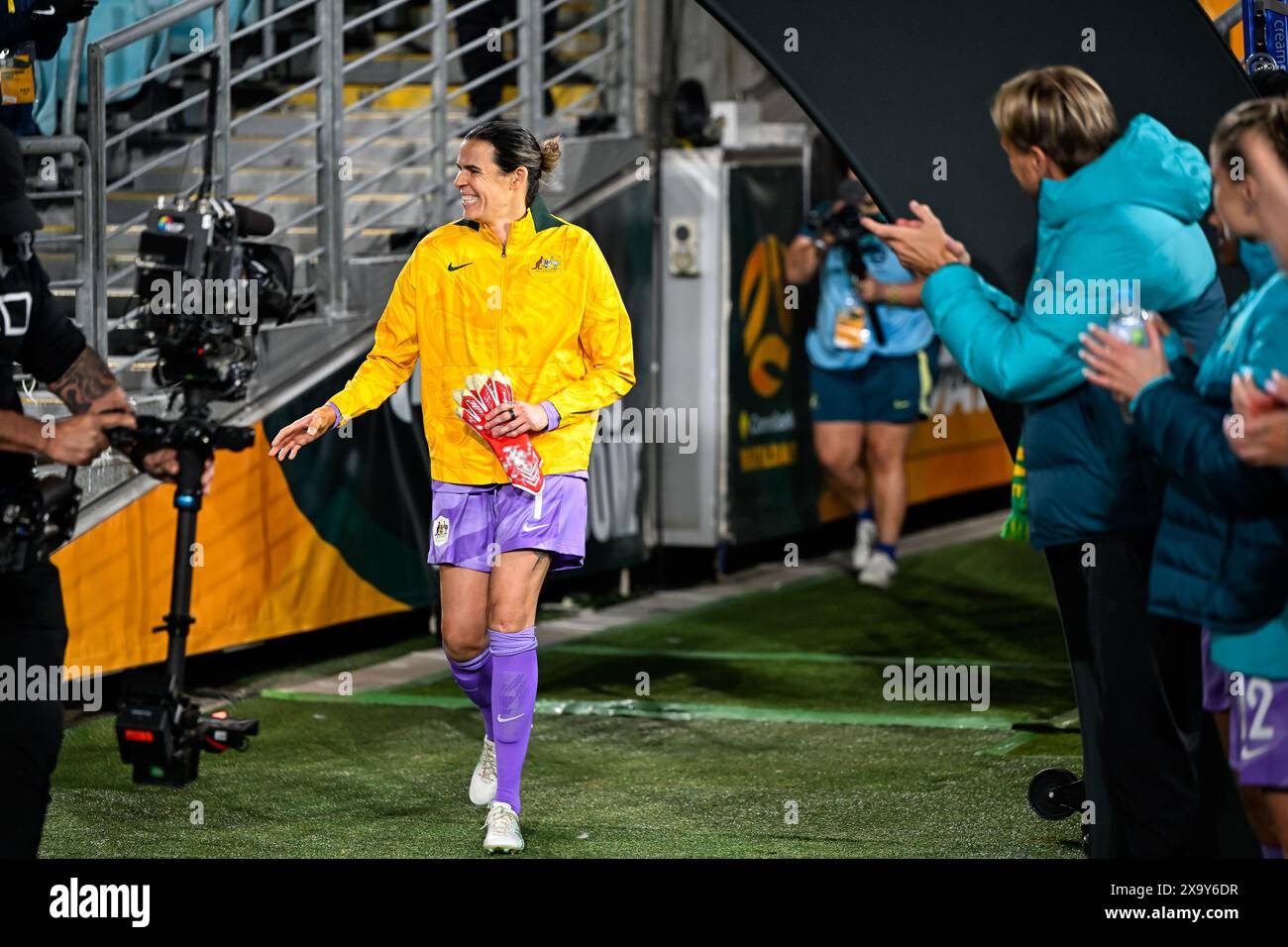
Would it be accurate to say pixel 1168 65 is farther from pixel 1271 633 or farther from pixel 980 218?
pixel 1271 633

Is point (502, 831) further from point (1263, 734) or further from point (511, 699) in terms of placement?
point (1263, 734)

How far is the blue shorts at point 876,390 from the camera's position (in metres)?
11.0

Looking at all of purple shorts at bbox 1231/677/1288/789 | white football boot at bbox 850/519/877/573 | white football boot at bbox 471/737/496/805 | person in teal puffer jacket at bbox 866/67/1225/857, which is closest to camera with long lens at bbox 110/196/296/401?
white football boot at bbox 471/737/496/805

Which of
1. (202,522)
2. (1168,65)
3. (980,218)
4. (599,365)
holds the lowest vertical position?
(202,522)

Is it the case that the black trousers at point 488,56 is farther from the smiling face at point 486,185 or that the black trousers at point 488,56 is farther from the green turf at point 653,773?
the smiling face at point 486,185

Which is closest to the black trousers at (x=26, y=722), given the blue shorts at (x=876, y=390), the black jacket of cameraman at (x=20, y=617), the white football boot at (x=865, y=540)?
the black jacket of cameraman at (x=20, y=617)

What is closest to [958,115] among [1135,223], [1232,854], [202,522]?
[1135,223]

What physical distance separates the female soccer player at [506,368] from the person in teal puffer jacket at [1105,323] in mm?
1514

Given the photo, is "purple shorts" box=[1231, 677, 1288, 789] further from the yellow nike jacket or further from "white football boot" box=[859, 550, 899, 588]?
"white football boot" box=[859, 550, 899, 588]

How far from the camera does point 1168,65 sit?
4.92m

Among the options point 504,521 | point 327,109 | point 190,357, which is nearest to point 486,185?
point 504,521

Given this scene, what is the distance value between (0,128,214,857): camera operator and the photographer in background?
6931mm

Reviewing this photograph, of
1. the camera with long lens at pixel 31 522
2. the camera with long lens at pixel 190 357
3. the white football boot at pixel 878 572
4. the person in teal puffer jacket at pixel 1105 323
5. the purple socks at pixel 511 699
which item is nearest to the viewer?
Result: the camera with long lens at pixel 31 522
